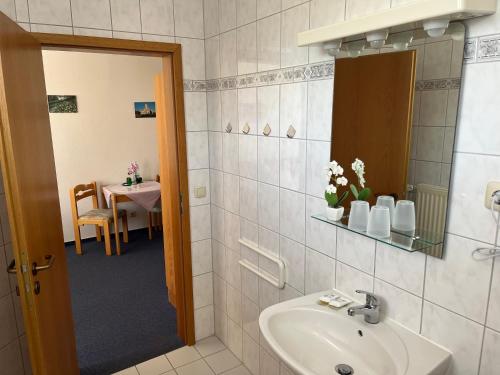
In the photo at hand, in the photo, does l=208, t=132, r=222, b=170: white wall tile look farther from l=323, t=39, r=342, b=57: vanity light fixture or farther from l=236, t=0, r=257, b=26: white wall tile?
l=323, t=39, r=342, b=57: vanity light fixture

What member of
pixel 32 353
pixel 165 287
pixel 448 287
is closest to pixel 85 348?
pixel 165 287

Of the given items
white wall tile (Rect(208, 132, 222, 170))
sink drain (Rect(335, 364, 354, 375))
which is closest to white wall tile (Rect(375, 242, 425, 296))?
sink drain (Rect(335, 364, 354, 375))

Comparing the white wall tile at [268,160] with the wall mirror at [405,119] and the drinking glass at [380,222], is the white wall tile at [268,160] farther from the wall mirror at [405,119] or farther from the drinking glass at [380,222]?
the drinking glass at [380,222]

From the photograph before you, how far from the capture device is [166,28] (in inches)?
91.5

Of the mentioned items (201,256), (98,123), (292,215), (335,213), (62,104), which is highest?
(62,104)

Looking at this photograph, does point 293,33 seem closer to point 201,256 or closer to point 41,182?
point 41,182

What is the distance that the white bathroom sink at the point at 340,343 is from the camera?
50.0 inches

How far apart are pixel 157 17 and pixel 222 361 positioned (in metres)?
2.26

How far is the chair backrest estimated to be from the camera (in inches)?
173

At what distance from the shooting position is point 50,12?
2.00 m

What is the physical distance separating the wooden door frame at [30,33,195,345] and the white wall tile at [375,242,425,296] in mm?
1446

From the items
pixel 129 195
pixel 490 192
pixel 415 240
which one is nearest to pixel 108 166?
pixel 129 195

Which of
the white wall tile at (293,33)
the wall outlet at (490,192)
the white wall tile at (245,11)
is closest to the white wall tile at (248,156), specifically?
the white wall tile at (293,33)

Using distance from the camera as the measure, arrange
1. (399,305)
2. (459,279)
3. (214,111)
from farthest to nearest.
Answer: (214,111), (399,305), (459,279)
